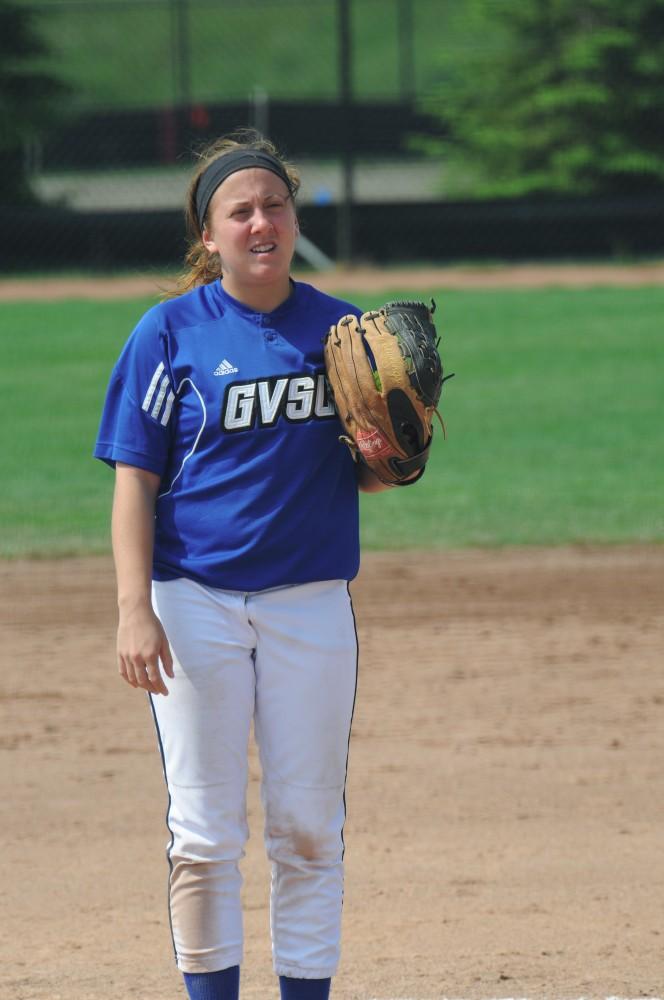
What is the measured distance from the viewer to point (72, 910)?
354cm

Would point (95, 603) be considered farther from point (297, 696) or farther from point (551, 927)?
point (297, 696)

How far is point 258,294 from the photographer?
2639 mm

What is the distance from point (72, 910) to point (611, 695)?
2.31 m

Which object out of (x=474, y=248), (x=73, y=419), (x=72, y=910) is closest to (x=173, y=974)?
(x=72, y=910)

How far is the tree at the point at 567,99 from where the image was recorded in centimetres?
1862

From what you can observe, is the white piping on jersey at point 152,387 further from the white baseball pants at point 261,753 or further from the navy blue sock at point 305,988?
the navy blue sock at point 305,988

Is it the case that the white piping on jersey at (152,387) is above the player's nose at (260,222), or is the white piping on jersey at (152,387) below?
below

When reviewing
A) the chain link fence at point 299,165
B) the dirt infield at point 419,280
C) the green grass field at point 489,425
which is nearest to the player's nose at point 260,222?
the green grass field at point 489,425

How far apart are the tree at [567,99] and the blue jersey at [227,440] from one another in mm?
16492

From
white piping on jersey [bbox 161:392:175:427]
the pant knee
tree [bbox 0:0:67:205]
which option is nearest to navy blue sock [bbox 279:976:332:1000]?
the pant knee

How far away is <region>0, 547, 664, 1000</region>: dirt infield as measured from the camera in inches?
128

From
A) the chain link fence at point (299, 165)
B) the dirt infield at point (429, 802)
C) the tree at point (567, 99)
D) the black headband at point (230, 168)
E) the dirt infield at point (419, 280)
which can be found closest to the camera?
the black headband at point (230, 168)

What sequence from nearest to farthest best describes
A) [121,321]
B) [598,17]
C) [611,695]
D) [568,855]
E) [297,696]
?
[297,696] → [568,855] → [611,695] → [121,321] → [598,17]

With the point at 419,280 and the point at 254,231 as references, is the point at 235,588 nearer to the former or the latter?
the point at 254,231
